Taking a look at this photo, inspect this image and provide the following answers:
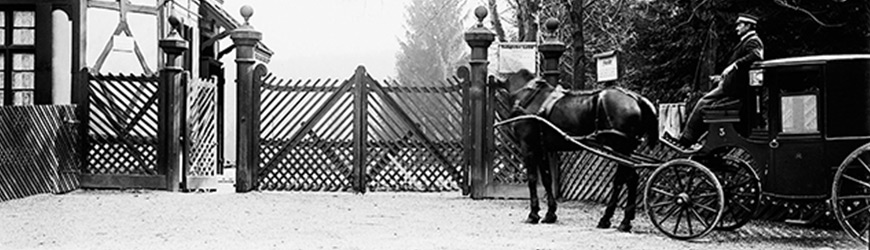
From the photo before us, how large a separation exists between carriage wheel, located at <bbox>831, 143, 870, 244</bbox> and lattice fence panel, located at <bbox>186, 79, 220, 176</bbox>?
1011cm

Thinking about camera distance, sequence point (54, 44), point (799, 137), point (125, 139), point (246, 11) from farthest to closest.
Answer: point (54, 44)
point (246, 11)
point (125, 139)
point (799, 137)

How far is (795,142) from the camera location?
9.17 m

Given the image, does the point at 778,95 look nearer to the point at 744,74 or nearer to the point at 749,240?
the point at 744,74

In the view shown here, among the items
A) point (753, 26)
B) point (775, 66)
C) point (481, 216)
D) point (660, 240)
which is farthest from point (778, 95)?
point (481, 216)

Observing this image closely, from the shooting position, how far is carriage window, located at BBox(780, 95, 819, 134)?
9.15 meters

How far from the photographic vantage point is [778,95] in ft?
30.5

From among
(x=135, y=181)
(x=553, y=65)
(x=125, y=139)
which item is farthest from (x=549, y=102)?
(x=125, y=139)

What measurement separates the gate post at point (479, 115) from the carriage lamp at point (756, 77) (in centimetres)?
604

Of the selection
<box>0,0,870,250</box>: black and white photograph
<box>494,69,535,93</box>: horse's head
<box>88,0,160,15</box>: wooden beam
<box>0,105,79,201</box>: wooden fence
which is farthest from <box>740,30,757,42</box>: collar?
<box>88,0,160,15</box>: wooden beam

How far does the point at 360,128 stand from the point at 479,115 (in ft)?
6.01

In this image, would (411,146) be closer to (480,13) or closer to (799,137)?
(480,13)

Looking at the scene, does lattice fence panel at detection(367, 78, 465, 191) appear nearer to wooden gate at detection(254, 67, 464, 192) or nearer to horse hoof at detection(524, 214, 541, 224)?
wooden gate at detection(254, 67, 464, 192)

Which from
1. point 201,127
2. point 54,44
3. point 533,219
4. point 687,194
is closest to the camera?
point 687,194

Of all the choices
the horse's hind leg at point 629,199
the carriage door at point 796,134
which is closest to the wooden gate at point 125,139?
the horse's hind leg at point 629,199
